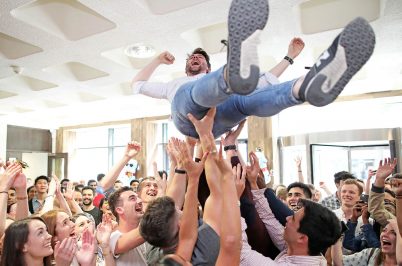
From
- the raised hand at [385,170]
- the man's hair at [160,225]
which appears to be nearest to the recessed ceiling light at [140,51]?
the raised hand at [385,170]

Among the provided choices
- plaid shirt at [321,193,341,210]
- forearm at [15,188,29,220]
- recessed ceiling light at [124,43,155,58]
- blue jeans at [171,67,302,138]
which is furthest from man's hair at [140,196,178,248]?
recessed ceiling light at [124,43,155,58]

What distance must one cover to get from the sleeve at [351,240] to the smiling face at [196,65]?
1.52 meters

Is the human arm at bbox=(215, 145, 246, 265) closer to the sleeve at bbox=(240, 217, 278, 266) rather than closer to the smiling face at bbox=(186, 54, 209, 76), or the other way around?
the sleeve at bbox=(240, 217, 278, 266)

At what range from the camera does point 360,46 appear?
1309mm

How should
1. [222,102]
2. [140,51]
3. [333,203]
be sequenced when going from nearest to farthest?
[222,102], [333,203], [140,51]

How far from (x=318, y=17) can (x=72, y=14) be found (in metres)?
2.83

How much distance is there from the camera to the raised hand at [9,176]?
2045 millimetres

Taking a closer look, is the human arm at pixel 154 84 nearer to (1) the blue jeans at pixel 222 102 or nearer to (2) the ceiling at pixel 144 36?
(1) the blue jeans at pixel 222 102

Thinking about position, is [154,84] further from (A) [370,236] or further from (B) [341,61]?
(A) [370,236]

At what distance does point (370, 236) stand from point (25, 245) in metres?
2.08

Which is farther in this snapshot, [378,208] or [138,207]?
[378,208]

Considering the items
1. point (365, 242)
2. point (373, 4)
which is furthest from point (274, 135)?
point (365, 242)

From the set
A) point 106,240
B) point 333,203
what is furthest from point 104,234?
point 333,203

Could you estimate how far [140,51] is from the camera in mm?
5059
